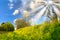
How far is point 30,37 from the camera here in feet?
11.9

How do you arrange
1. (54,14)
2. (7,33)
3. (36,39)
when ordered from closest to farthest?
(36,39) < (7,33) < (54,14)

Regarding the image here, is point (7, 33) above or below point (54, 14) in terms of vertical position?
below

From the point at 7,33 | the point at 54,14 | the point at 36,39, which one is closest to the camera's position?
the point at 36,39

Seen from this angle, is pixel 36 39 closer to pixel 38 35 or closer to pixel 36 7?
pixel 38 35

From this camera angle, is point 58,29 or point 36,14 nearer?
point 58,29

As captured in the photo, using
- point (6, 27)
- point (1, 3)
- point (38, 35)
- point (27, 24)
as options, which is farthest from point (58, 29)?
point (1, 3)

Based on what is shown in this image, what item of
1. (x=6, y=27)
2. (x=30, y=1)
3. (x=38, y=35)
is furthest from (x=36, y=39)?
(x=30, y=1)

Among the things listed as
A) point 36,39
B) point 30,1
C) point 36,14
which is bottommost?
point 36,39

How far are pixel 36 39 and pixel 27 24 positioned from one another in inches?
21.8

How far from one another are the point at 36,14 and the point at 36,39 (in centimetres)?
73

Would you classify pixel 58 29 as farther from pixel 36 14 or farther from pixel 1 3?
pixel 1 3

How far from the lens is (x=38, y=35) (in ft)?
12.0

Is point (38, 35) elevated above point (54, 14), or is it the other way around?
point (54, 14)

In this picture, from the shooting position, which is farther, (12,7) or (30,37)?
(12,7)
